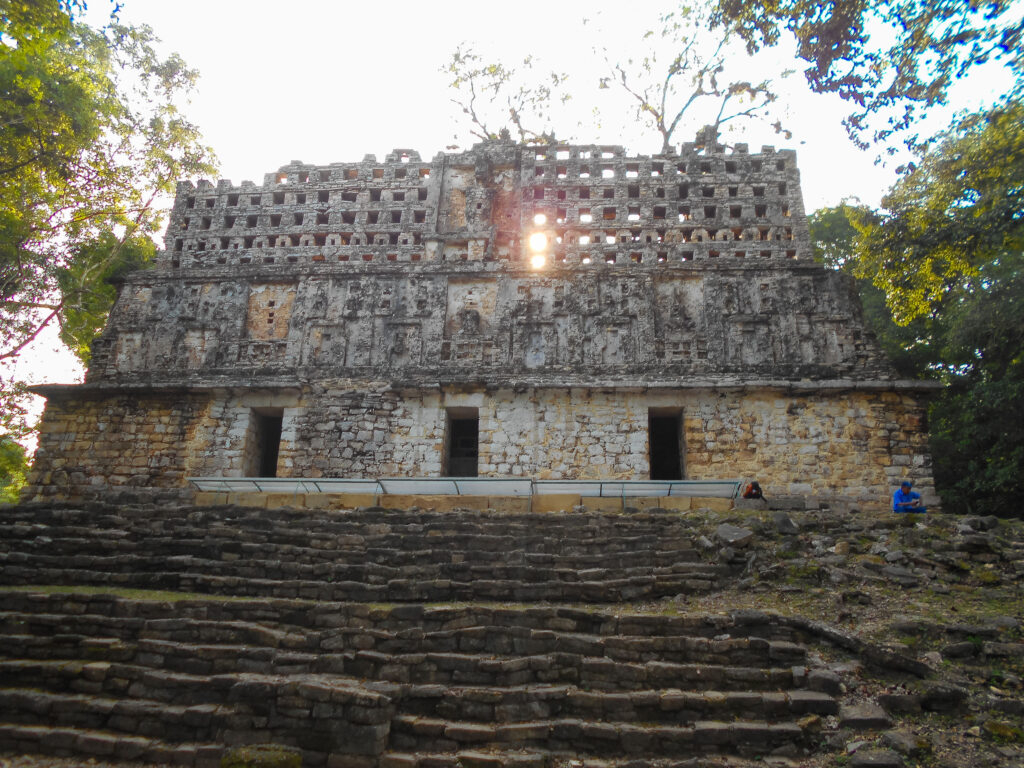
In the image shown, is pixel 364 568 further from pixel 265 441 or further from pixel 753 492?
pixel 265 441

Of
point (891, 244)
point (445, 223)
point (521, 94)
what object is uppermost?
point (521, 94)

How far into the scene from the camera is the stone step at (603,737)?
5004mm

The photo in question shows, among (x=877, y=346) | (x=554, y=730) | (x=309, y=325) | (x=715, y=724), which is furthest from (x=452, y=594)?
(x=877, y=346)

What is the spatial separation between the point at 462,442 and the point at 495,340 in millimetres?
2539

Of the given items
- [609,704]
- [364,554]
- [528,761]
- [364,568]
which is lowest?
[528,761]

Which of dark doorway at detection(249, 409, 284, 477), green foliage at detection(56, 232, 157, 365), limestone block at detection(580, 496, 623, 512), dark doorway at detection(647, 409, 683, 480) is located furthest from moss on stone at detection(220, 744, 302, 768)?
green foliage at detection(56, 232, 157, 365)

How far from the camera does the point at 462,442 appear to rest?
1466cm

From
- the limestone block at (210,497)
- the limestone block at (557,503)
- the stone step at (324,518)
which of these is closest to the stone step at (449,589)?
the stone step at (324,518)

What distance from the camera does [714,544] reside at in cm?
856

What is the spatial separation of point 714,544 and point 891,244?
833 cm

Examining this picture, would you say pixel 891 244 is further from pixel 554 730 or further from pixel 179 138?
pixel 179 138

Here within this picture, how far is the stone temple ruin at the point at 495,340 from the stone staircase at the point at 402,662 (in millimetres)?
5249

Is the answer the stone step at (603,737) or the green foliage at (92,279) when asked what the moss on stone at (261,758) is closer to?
the stone step at (603,737)

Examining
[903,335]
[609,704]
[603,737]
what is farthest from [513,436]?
[903,335]
